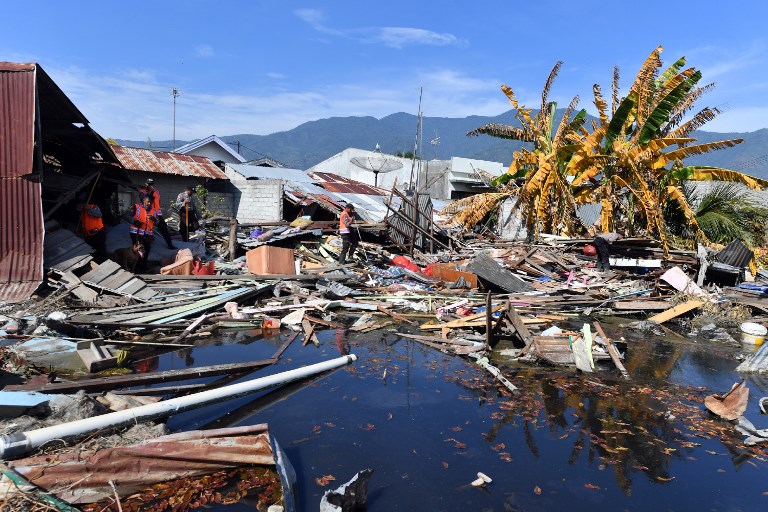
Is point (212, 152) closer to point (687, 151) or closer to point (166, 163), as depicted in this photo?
point (166, 163)

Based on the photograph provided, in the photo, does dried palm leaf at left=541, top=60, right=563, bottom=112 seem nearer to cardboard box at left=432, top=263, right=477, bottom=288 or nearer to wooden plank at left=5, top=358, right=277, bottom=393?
cardboard box at left=432, top=263, right=477, bottom=288

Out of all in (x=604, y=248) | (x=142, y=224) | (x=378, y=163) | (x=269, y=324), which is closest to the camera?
(x=269, y=324)

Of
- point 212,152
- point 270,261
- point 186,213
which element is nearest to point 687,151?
point 270,261

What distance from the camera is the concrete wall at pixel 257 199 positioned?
57.3ft

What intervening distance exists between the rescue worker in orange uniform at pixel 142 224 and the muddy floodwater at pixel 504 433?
4622 millimetres

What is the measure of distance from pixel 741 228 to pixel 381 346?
13.5m

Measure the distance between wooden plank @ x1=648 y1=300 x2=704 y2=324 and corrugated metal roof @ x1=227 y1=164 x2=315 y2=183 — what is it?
14831mm

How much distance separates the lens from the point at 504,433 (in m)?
4.88

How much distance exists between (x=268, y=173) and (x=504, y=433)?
60.4 ft

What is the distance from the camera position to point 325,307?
30.9 feet

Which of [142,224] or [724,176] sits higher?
[724,176]

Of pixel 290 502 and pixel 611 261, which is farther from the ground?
pixel 611 261

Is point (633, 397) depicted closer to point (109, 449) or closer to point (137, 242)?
point (109, 449)

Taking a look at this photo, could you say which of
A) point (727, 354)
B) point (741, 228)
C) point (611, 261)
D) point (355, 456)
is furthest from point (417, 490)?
point (741, 228)
